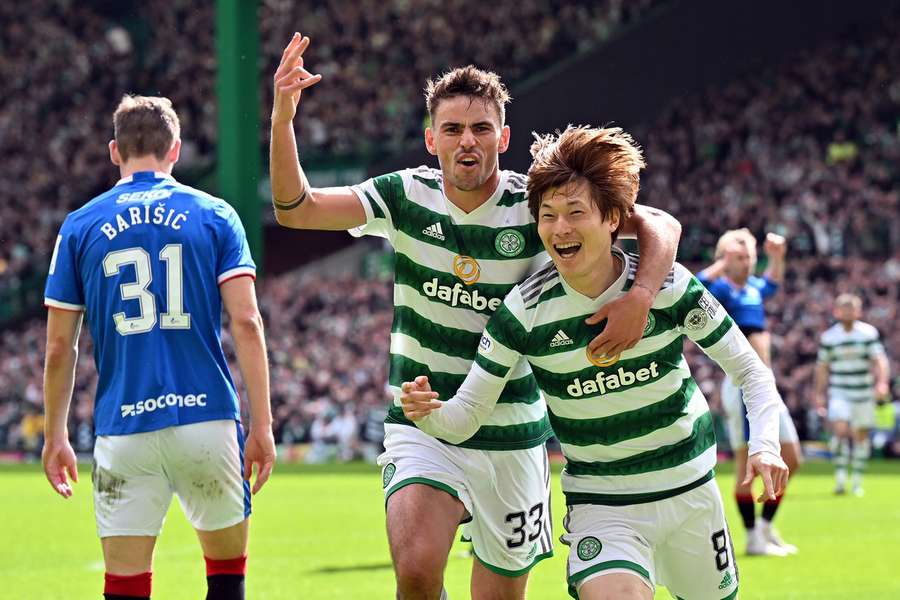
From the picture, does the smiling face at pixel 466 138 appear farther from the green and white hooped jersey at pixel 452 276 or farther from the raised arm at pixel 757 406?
the raised arm at pixel 757 406

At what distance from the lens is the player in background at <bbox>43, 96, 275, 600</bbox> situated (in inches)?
202

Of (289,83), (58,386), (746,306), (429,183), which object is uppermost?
(289,83)

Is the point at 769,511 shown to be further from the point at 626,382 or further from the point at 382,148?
the point at 382,148

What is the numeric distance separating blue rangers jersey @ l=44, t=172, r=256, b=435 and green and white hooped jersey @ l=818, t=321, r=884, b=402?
40.7 ft

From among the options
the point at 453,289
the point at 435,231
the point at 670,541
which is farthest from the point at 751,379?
the point at 435,231

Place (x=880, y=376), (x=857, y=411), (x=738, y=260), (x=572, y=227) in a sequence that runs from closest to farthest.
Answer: (x=572, y=227) < (x=738, y=260) < (x=880, y=376) < (x=857, y=411)

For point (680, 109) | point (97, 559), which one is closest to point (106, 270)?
point (97, 559)

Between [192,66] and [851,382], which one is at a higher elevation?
[192,66]

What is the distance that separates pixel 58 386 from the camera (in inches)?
207

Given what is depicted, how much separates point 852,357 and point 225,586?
1274 cm

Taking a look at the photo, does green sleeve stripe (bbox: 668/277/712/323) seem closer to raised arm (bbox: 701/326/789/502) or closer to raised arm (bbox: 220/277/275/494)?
raised arm (bbox: 701/326/789/502)

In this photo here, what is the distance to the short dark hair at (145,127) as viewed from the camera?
5344mm

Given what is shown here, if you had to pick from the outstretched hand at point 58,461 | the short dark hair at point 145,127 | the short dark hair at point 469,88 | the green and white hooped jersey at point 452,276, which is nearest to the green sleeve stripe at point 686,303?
the green and white hooped jersey at point 452,276

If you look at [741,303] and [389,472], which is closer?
[389,472]
